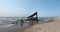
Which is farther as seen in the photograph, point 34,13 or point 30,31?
point 34,13

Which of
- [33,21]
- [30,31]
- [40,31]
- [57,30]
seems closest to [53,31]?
[57,30]

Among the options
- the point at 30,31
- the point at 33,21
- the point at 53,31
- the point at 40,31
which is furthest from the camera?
the point at 33,21

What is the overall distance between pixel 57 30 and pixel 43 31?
39.6 inches

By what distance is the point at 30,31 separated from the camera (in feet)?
35.6

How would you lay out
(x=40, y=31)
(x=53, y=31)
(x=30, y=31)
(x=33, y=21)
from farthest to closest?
1. (x=33, y=21)
2. (x=30, y=31)
3. (x=40, y=31)
4. (x=53, y=31)

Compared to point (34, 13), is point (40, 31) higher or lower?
lower

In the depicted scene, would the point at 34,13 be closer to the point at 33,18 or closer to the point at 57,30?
the point at 33,18

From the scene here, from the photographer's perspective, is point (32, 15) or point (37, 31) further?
point (32, 15)

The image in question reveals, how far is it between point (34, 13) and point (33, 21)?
6.12 ft

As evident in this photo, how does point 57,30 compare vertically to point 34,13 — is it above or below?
below

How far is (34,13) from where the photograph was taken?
23.7m

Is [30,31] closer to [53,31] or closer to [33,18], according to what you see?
[53,31]

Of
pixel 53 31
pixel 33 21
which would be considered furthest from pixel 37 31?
pixel 33 21

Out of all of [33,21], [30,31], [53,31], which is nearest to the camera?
[53,31]
